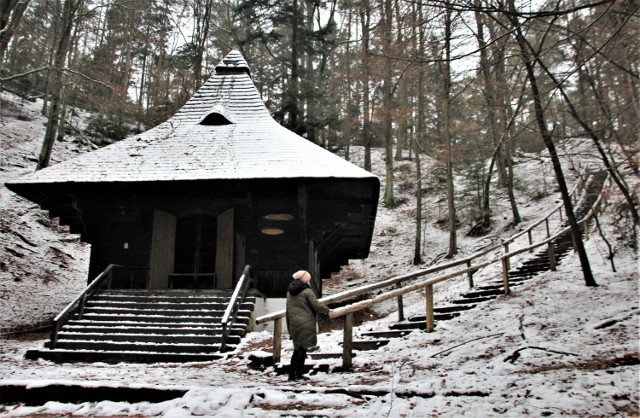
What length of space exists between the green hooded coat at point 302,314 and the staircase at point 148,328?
2.70m

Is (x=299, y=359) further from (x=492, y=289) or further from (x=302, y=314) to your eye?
(x=492, y=289)

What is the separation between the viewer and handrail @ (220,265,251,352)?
347 inches

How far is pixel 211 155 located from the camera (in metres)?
13.3

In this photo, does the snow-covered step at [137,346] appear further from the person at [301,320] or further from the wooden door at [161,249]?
the wooden door at [161,249]

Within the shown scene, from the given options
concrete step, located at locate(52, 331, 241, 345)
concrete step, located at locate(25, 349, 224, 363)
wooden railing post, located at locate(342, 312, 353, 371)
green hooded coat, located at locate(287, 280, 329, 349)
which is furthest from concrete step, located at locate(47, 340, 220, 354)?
wooden railing post, located at locate(342, 312, 353, 371)

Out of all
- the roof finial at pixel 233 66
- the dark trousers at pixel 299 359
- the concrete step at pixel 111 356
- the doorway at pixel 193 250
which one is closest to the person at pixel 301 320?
the dark trousers at pixel 299 359

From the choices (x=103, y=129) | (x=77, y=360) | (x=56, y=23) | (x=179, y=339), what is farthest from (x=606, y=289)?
(x=56, y=23)

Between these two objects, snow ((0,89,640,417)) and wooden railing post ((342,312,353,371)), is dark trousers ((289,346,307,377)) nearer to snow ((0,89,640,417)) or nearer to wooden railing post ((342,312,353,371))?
snow ((0,89,640,417))

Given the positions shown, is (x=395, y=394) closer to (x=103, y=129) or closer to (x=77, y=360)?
(x=77, y=360)

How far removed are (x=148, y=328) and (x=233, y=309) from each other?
1691mm

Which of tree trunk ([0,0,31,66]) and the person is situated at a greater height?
tree trunk ([0,0,31,66])

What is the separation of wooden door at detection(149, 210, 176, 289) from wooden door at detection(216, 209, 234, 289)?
51.1 inches

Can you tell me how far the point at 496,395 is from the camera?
15.0 feet

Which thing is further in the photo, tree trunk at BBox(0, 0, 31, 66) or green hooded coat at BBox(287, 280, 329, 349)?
tree trunk at BBox(0, 0, 31, 66)
